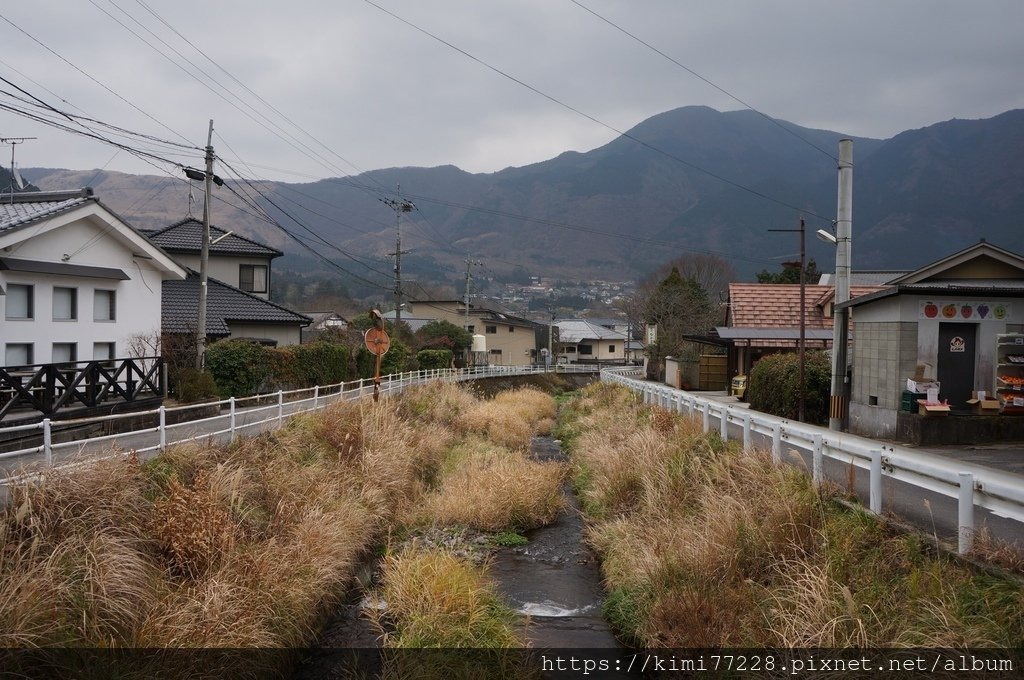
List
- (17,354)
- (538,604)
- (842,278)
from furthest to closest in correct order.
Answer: (17,354), (842,278), (538,604)

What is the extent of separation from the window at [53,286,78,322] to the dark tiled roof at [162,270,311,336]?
23.9 feet

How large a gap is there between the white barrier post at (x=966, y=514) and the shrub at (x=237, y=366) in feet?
70.0

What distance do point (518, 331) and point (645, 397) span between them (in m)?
53.8

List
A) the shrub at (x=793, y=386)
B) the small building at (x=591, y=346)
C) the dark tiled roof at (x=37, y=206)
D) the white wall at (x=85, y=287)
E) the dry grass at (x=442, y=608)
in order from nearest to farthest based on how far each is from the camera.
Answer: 1. the dry grass at (x=442, y=608)
2. the dark tiled roof at (x=37, y=206)
3. the white wall at (x=85, y=287)
4. the shrub at (x=793, y=386)
5. the small building at (x=591, y=346)

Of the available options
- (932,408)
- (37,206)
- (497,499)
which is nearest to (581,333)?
(37,206)

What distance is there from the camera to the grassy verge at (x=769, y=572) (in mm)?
5152

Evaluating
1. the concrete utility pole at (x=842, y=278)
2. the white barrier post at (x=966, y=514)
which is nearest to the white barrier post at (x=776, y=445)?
the white barrier post at (x=966, y=514)

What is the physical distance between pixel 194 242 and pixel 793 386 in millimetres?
29143

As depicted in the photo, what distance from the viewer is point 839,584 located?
5.88m

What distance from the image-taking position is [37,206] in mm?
19094

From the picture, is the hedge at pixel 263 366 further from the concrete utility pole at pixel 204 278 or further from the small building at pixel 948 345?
the small building at pixel 948 345

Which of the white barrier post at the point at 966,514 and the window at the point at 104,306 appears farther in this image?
the window at the point at 104,306

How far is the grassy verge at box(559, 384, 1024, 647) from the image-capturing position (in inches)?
203

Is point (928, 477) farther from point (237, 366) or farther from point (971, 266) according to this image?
point (237, 366)
